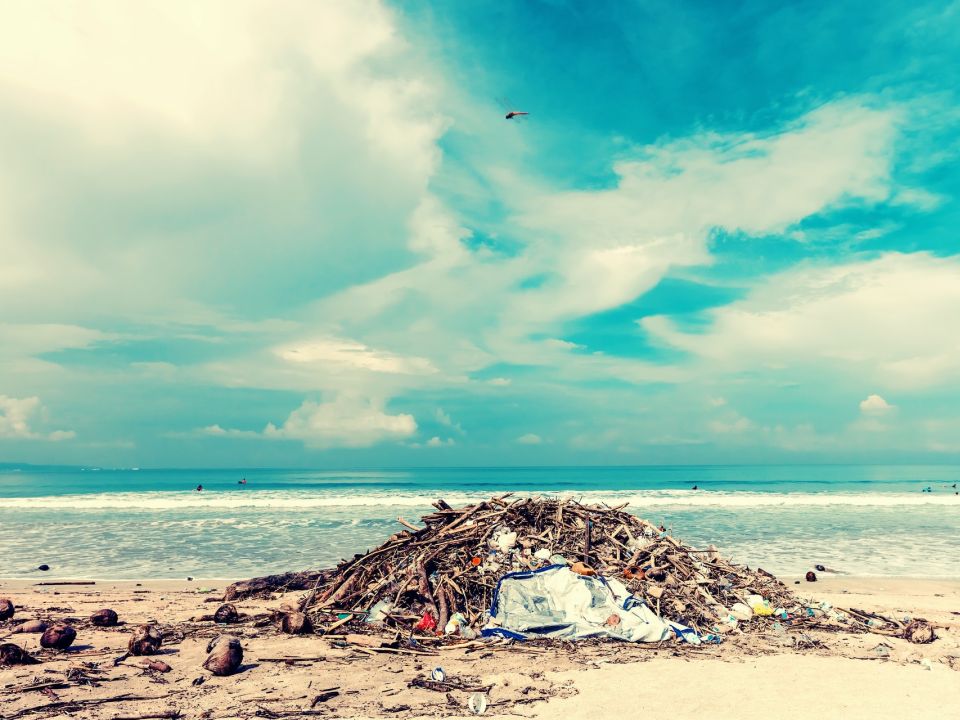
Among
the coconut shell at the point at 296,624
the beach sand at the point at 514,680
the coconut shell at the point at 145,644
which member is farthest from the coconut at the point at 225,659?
the coconut shell at the point at 296,624

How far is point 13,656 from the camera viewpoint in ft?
25.1

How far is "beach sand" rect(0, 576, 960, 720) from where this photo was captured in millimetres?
6473

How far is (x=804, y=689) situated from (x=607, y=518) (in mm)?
5182

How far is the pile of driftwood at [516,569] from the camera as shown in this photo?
9492 mm

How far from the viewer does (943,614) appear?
1116cm

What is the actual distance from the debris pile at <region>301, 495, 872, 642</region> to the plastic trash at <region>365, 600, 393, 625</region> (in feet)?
0.05

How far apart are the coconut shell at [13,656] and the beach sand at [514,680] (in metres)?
0.14

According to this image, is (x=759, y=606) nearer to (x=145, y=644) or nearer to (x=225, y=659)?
(x=225, y=659)

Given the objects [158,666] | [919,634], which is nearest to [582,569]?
[919,634]

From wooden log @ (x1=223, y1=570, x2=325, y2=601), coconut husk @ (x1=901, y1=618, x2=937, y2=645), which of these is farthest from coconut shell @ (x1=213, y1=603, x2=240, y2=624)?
coconut husk @ (x1=901, y1=618, x2=937, y2=645)

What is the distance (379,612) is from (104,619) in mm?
4572

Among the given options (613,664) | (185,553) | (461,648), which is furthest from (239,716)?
(185,553)

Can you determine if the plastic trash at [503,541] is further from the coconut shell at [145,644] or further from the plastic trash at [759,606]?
the coconut shell at [145,644]

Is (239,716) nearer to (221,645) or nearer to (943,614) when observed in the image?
(221,645)
